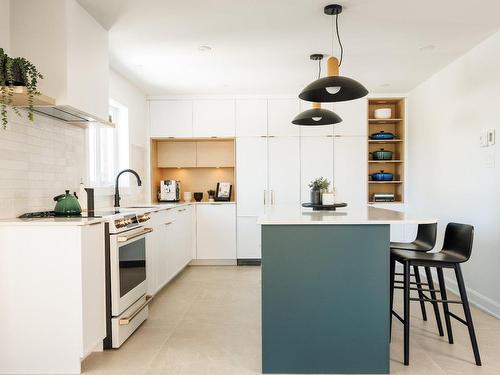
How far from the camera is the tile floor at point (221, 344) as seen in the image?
253cm

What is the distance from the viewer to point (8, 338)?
2.41m

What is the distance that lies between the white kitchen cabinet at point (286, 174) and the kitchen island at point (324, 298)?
133 inches

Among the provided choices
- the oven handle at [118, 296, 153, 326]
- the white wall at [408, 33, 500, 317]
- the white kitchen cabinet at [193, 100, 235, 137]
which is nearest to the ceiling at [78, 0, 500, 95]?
the white wall at [408, 33, 500, 317]

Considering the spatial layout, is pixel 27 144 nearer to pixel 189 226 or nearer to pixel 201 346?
pixel 201 346

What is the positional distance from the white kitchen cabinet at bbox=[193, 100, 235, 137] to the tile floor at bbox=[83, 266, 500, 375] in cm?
253

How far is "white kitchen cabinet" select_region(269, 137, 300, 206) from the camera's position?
19.1ft

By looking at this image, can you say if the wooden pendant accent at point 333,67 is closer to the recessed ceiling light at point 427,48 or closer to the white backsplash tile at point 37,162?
the recessed ceiling light at point 427,48

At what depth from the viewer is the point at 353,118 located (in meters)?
5.77

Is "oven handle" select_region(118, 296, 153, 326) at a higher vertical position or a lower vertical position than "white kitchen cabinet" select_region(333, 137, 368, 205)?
lower

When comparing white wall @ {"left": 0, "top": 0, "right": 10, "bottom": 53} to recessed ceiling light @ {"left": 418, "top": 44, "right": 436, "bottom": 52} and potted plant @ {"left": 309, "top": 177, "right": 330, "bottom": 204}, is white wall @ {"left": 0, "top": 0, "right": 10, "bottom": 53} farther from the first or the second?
recessed ceiling light @ {"left": 418, "top": 44, "right": 436, "bottom": 52}

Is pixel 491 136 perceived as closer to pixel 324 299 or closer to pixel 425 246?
pixel 425 246

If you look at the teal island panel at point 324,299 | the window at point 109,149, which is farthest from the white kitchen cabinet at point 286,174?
the teal island panel at point 324,299

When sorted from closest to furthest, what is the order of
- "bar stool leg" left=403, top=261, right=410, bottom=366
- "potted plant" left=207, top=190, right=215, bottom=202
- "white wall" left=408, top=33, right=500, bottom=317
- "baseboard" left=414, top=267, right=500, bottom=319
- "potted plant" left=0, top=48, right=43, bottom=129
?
1. "potted plant" left=0, top=48, right=43, bottom=129
2. "bar stool leg" left=403, top=261, right=410, bottom=366
3. "baseboard" left=414, top=267, right=500, bottom=319
4. "white wall" left=408, top=33, right=500, bottom=317
5. "potted plant" left=207, top=190, right=215, bottom=202

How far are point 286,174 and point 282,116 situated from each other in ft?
2.71
